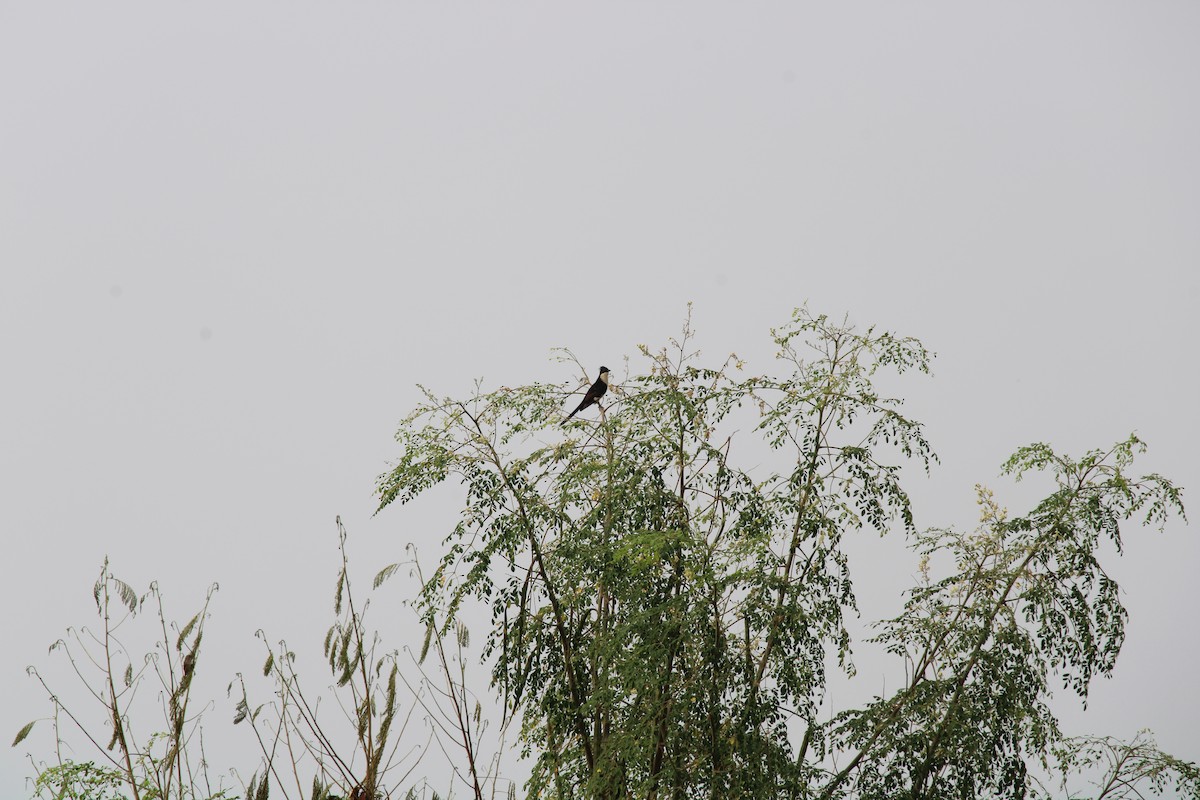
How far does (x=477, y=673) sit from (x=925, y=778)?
2100 mm

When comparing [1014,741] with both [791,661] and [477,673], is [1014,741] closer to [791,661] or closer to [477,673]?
[791,661]

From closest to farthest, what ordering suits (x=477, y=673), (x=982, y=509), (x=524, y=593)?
(x=477, y=673) → (x=524, y=593) → (x=982, y=509)

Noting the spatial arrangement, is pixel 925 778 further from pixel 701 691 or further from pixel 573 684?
pixel 573 684

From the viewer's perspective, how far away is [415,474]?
194 inches

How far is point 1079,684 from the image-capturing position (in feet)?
16.6

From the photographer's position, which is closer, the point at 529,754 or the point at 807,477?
the point at 807,477

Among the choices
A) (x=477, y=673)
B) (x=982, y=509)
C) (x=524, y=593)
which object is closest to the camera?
(x=477, y=673)

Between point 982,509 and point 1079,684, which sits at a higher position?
point 982,509

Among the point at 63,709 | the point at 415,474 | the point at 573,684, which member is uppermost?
the point at 415,474

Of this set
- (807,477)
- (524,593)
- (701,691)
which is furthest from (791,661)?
(524,593)

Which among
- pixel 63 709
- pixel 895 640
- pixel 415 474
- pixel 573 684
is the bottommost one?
pixel 63 709

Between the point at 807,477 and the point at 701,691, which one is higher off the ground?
the point at 807,477

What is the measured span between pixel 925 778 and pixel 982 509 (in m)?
1.23

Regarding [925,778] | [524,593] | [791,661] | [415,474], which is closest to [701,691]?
[791,661]
